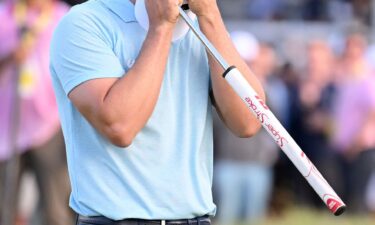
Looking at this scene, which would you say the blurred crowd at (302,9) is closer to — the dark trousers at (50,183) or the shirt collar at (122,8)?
the dark trousers at (50,183)

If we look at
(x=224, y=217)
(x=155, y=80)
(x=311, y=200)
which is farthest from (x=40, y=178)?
(x=311, y=200)

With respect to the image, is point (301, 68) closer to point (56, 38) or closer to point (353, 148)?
point (353, 148)

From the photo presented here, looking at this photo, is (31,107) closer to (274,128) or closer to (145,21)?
(145,21)

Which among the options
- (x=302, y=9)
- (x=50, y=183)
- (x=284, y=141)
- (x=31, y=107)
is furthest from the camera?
(x=302, y=9)

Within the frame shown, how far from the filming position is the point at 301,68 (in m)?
13.8

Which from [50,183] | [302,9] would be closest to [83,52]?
[50,183]

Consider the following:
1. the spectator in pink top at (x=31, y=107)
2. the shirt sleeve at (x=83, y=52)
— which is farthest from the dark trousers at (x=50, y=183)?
the shirt sleeve at (x=83, y=52)

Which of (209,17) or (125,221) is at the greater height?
(209,17)

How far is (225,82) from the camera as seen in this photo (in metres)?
3.83

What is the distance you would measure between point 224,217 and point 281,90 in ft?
6.21

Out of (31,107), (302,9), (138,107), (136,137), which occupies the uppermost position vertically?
(138,107)

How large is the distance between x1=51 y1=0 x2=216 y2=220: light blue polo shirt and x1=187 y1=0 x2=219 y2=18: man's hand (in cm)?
11

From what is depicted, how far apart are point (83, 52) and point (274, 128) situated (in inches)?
27.0

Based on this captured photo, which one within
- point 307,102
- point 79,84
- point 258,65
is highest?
point 79,84
